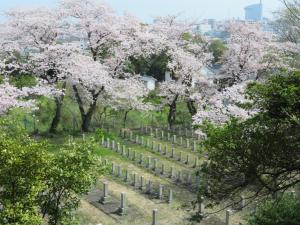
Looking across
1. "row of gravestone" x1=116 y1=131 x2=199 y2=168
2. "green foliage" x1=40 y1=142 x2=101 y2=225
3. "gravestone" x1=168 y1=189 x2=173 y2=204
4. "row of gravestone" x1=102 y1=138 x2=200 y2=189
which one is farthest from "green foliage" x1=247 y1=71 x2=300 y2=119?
"row of gravestone" x1=116 y1=131 x2=199 y2=168

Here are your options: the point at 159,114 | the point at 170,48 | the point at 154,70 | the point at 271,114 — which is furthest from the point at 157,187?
the point at 154,70

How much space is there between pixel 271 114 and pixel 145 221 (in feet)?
29.9

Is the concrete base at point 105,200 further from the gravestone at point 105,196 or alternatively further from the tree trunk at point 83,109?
the tree trunk at point 83,109

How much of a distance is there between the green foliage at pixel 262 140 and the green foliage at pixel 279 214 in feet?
7.08

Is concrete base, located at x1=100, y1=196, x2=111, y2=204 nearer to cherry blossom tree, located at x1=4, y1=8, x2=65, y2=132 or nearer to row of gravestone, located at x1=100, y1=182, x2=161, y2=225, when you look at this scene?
row of gravestone, located at x1=100, y1=182, x2=161, y2=225

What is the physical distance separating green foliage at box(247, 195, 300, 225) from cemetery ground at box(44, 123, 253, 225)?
2.24 meters

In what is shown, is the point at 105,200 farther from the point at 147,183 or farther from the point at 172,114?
the point at 172,114

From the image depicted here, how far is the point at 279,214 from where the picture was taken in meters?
13.9

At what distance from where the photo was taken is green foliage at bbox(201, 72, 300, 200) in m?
11.4

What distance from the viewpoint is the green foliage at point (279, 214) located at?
13695 mm

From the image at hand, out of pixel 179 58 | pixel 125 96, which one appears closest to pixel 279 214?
pixel 125 96

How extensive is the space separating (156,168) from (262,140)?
15.0m

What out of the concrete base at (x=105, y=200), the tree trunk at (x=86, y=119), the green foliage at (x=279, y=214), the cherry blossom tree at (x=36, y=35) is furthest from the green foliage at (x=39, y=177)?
the tree trunk at (x=86, y=119)

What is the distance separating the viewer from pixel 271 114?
11.7m
